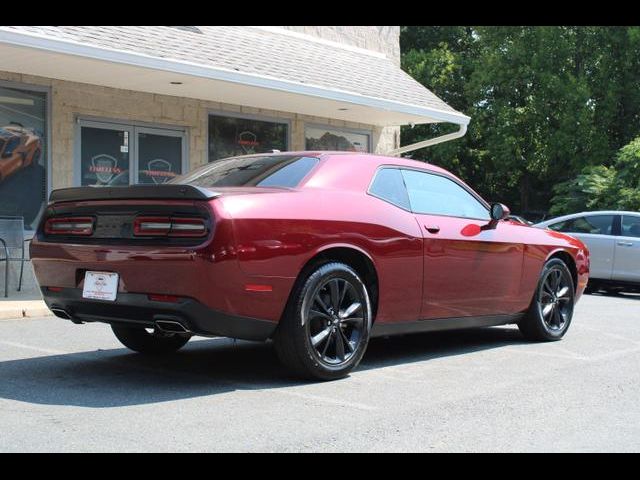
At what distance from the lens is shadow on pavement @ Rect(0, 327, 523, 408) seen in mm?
5246

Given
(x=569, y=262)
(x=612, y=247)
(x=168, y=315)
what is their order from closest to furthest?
(x=168, y=315) → (x=569, y=262) → (x=612, y=247)

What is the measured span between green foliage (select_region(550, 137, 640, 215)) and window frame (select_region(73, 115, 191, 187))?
1256 cm

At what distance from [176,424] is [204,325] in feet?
2.55

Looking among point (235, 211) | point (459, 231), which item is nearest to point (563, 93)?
point (459, 231)

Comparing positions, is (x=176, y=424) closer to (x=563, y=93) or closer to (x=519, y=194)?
(x=563, y=93)

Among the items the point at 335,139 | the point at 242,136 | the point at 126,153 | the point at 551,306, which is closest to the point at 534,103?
the point at 335,139

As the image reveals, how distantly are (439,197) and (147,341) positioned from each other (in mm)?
2567

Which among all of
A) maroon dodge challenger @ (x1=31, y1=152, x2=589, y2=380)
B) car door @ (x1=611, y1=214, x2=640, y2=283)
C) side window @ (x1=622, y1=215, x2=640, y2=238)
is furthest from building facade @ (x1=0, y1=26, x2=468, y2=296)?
maroon dodge challenger @ (x1=31, y1=152, x2=589, y2=380)

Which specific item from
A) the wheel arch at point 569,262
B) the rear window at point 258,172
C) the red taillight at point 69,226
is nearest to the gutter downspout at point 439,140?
the wheel arch at point 569,262

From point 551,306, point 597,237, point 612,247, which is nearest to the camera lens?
point 551,306

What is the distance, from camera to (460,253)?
6.71 meters

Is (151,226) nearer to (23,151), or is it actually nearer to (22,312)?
(22,312)

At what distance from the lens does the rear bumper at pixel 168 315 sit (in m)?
5.11

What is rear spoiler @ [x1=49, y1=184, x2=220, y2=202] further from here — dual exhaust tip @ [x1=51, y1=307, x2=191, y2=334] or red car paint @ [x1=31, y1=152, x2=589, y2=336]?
dual exhaust tip @ [x1=51, y1=307, x2=191, y2=334]
